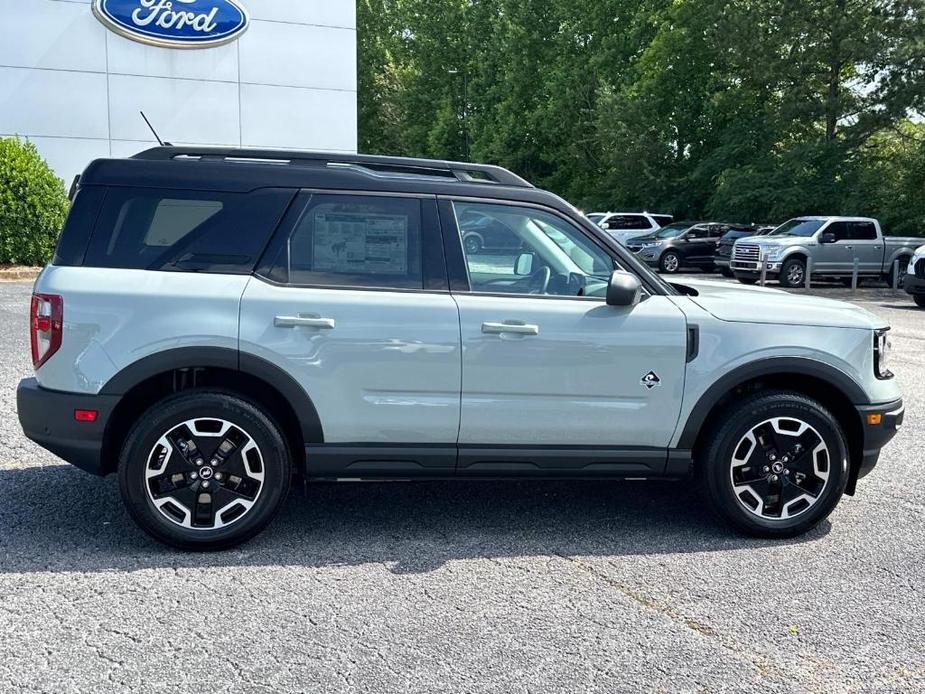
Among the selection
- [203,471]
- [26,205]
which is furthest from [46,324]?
[26,205]

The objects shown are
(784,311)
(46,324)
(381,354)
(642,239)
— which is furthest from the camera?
(642,239)

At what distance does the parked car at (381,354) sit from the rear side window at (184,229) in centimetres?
1

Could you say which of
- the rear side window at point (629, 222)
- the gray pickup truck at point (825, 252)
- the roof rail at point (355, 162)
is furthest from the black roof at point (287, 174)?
the rear side window at point (629, 222)

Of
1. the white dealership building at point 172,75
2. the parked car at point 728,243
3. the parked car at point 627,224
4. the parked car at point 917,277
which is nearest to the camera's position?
the parked car at point 917,277

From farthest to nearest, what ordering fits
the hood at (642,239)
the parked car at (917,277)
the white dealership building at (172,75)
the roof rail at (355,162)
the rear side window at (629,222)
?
the rear side window at (629,222), the hood at (642,239), the white dealership building at (172,75), the parked car at (917,277), the roof rail at (355,162)

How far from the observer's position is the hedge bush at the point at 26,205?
17.3 m

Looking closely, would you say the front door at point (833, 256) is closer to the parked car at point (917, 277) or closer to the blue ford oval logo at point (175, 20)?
the parked car at point (917, 277)

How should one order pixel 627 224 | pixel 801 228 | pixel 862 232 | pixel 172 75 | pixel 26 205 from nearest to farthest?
pixel 26 205 → pixel 172 75 → pixel 862 232 → pixel 801 228 → pixel 627 224

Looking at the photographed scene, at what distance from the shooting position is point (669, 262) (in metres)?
26.9

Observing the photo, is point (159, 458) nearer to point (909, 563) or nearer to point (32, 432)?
point (32, 432)

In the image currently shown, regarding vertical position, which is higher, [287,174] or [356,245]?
[287,174]

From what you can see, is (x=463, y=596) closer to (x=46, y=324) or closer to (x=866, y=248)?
(x=46, y=324)

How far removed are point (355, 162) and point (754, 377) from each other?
7.57 feet

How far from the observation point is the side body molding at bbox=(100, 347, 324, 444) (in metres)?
4.11
